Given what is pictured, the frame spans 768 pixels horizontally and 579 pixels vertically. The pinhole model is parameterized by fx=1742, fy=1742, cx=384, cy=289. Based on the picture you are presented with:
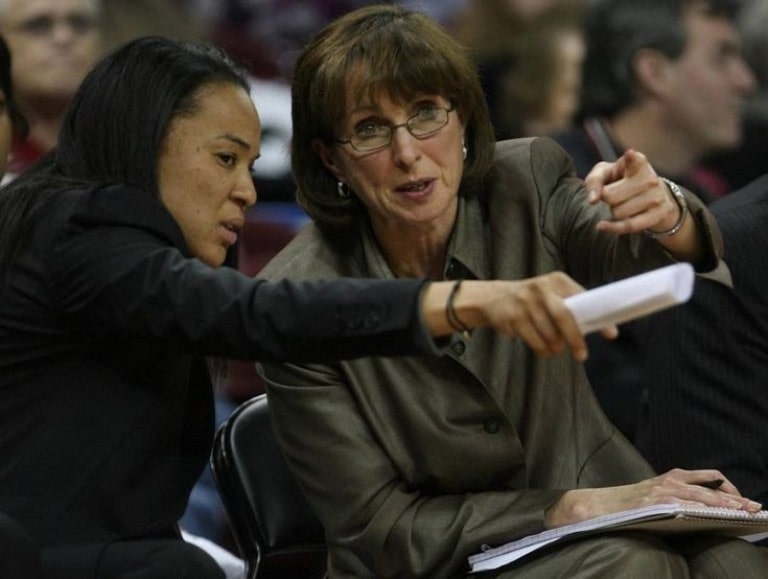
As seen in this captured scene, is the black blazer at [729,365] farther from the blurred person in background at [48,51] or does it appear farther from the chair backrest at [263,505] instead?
the blurred person in background at [48,51]

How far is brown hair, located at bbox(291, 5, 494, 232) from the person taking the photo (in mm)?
3588

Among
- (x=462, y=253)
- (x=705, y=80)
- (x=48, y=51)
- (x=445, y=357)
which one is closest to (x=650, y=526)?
(x=445, y=357)

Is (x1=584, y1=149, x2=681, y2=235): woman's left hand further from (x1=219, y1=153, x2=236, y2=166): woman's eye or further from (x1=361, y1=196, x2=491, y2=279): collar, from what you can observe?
(x1=219, y1=153, x2=236, y2=166): woman's eye

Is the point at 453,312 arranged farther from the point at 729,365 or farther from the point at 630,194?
the point at 729,365

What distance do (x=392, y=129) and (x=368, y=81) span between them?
0.11m

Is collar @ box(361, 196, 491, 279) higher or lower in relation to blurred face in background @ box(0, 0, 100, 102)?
higher

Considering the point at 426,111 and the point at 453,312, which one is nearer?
the point at 453,312

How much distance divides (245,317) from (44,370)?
547 mm

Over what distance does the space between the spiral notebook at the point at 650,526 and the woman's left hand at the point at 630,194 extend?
527 millimetres

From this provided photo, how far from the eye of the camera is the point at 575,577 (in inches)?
128

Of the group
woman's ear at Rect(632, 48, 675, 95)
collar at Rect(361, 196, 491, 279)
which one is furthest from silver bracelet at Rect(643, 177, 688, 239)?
woman's ear at Rect(632, 48, 675, 95)

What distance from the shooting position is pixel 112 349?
10.6ft

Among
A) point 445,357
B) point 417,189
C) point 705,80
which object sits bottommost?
point 705,80

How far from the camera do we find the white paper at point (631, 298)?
8.21ft
